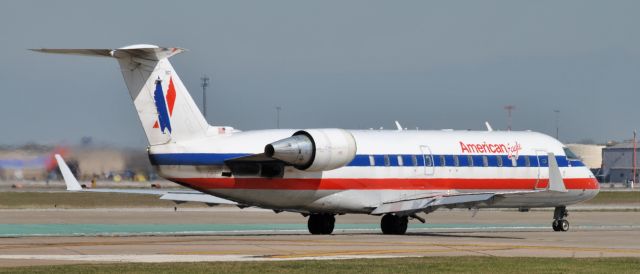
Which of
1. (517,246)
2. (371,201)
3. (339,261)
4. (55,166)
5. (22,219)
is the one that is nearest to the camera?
(339,261)

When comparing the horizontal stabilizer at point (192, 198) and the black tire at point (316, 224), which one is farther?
the black tire at point (316, 224)

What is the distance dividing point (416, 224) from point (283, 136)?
14.0 m

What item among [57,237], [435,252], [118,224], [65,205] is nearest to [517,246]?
[435,252]

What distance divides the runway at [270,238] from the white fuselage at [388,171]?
4.32 feet

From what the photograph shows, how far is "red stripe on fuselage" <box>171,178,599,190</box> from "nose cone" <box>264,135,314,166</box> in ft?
3.44

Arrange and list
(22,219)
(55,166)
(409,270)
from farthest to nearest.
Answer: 1. (22,219)
2. (55,166)
3. (409,270)

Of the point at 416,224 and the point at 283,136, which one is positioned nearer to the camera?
the point at 283,136

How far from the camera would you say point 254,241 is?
36906mm

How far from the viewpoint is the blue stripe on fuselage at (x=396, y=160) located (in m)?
38.4

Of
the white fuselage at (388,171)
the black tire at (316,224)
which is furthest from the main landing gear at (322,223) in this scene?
the white fuselage at (388,171)

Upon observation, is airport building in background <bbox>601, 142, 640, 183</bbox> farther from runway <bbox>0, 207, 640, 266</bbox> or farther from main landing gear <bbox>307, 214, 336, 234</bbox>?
main landing gear <bbox>307, 214, 336, 234</bbox>

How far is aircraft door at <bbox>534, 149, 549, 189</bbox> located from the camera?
46500mm

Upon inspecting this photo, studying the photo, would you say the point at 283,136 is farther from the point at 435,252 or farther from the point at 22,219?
the point at 22,219

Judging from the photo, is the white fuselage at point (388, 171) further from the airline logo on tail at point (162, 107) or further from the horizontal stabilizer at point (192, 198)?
the horizontal stabilizer at point (192, 198)
